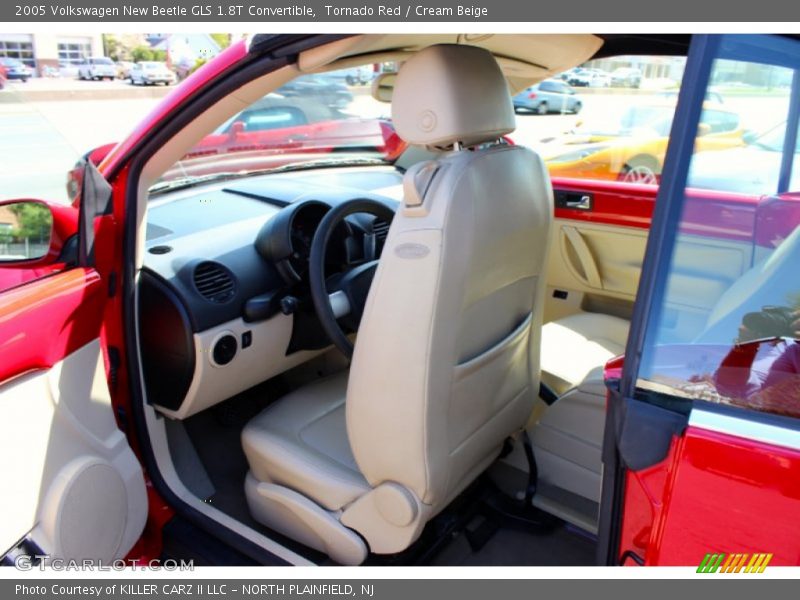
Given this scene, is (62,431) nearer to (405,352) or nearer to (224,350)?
(224,350)

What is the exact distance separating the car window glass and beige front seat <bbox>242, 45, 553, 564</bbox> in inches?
20.4

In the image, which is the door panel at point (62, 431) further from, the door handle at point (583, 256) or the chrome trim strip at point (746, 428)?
the door handle at point (583, 256)

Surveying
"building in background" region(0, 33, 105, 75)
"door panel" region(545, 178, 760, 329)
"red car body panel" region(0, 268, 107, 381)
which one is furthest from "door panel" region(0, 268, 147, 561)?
"door panel" region(545, 178, 760, 329)

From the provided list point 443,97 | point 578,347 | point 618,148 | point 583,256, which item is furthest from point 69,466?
point 618,148

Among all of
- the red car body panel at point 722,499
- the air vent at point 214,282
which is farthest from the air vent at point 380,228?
the red car body panel at point 722,499

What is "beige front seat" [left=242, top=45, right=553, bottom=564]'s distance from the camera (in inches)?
58.7

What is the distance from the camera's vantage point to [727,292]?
1108mm

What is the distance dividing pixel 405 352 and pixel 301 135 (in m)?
1.67

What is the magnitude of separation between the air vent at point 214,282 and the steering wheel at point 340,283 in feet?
0.85

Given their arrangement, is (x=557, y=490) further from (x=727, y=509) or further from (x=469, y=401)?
(x=727, y=509)

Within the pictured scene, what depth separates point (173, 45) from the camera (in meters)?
2.02

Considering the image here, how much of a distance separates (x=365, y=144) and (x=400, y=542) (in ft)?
6.47

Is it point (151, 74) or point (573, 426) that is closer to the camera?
point (573, 426)

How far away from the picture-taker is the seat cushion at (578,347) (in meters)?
2.37
